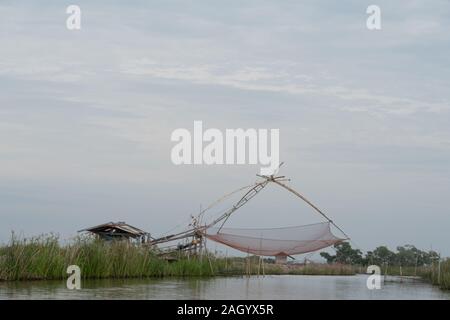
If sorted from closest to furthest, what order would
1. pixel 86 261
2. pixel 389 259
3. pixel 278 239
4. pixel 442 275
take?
pixel 86 261 → pixel 442 275 → pixel 278 239 → pixel 389 259

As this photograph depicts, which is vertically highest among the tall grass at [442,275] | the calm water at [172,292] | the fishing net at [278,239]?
the fishing net at [278,239]

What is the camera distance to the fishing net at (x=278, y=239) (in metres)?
19.9

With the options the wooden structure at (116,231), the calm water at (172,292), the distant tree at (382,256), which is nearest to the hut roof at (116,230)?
the wooden structure at (116,231)

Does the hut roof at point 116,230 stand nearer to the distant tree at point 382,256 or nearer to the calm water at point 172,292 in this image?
the calm water at point 172,292

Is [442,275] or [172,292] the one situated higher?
[442,275]

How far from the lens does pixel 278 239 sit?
20516 mm

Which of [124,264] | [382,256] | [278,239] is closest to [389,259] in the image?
[382,256]

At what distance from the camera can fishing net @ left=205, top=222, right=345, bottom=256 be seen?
19.9 metres

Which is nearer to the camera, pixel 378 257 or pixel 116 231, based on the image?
pixel 116 231

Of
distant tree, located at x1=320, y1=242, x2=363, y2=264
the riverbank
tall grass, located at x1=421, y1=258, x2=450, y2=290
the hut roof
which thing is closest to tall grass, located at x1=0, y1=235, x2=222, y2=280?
the riverbank

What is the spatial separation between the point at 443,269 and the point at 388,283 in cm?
188

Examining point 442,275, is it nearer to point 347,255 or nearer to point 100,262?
point 100,262

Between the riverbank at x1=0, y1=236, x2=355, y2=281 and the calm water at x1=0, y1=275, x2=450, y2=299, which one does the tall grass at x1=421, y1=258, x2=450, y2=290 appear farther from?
the riverbank at x1=0, y1=236, x2=355, y2=281
